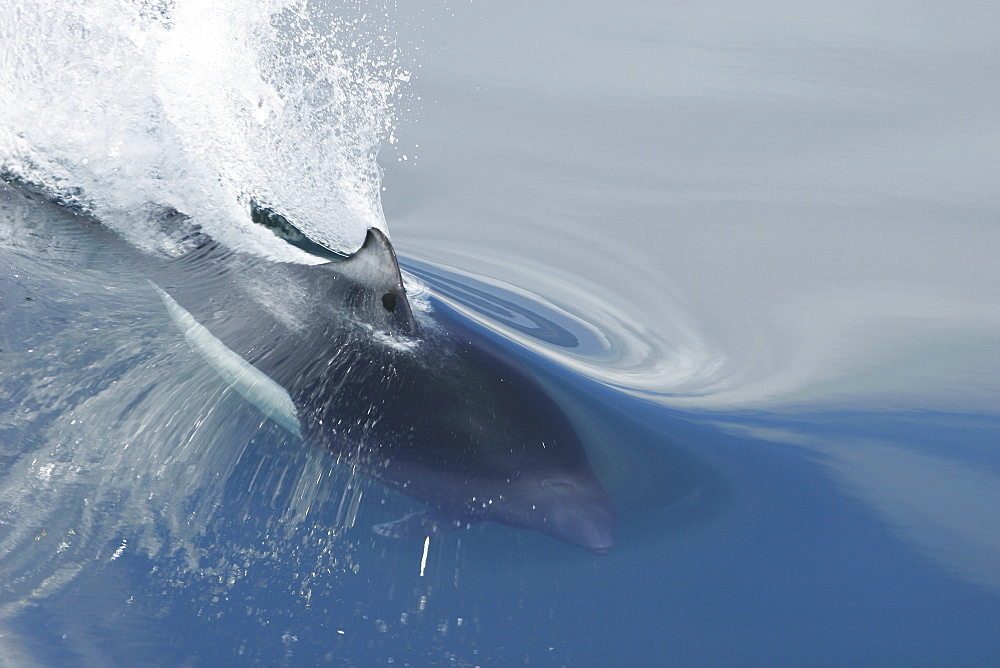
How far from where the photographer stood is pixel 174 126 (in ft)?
18.5

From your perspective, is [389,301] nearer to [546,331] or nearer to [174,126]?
[546,331]

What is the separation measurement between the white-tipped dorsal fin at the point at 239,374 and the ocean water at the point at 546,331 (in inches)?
2.8

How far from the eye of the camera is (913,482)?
4.51 m

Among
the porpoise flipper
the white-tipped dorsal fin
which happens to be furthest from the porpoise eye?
the porpoise flipper

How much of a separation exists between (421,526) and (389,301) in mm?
968

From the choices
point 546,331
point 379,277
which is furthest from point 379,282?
point 546,331

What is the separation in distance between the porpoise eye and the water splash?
0.99m

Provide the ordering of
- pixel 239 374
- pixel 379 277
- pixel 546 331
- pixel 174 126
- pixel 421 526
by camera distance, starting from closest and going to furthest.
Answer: pixel 421 526, pixel 379 277, pixel 239 374, pixel 174 126, pixel 546 331

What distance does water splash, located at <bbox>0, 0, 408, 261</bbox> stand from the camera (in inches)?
211

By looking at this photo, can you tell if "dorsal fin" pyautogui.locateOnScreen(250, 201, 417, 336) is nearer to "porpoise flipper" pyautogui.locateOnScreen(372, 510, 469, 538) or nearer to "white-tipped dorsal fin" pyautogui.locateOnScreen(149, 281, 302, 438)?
"white-tipped dorsal fin" pyautogui.locateOnScreen(149, 281, 302, 438)

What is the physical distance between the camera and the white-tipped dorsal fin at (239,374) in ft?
14.3

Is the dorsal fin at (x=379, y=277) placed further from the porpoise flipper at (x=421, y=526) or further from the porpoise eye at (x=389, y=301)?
the porpoise flipper at (x=421, y=526)

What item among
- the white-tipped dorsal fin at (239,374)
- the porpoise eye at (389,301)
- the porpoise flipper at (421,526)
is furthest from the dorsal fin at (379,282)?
the porpoise flipper at (421,526)

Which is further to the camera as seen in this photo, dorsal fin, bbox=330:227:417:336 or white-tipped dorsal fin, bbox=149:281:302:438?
white-tipped dorsal fin, bbox=149:281:302:438
